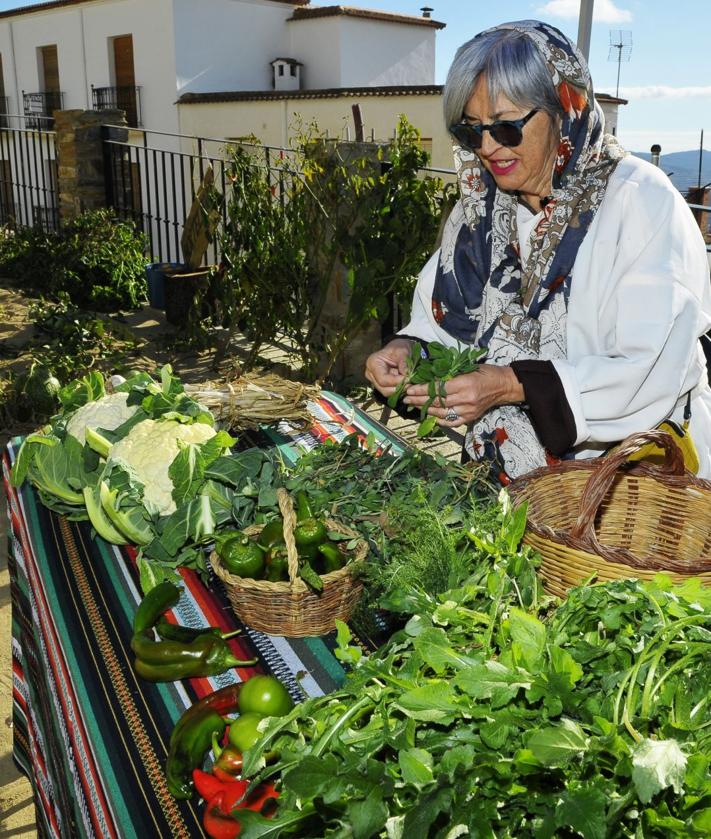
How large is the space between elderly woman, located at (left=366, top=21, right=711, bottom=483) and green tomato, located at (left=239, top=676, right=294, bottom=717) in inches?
30.7

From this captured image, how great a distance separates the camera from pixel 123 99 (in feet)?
91.6

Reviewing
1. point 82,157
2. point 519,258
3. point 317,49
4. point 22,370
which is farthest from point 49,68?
point 519,258

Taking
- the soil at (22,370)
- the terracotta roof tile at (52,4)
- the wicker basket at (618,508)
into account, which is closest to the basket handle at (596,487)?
the wicker basket at (618,508)

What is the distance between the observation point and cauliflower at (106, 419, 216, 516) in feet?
6.06

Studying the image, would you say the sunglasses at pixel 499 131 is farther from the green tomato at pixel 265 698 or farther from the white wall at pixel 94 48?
the white wall at pixel 94 48

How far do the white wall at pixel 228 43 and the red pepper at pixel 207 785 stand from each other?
27.7 m

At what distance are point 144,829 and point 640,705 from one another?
2.25 ft

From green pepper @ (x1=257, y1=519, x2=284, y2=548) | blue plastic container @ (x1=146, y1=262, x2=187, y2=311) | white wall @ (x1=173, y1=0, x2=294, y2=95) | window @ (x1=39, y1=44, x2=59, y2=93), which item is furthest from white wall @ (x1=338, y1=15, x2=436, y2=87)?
green pepper @ (x1=257, y1=519, x2=284, y2=548)

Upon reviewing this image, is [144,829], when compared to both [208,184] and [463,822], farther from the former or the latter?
[208,184]

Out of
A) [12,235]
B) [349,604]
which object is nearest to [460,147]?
[349,604]

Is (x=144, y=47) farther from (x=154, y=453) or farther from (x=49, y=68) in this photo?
(x=154, y=453)

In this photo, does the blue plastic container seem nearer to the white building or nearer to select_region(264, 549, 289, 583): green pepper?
select_region(264, 549, 289, 583): green pepper

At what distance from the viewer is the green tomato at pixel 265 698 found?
1.24 metres

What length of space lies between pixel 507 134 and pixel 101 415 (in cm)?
120
